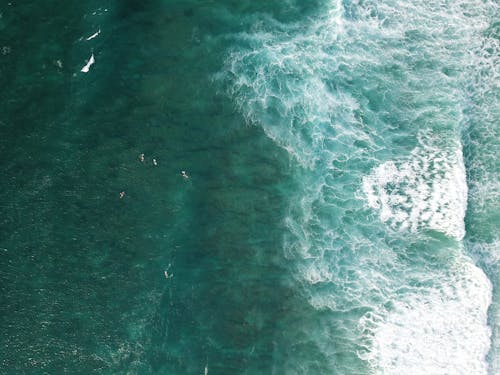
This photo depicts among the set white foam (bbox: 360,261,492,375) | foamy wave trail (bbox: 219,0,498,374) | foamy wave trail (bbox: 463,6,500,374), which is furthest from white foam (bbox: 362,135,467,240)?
white foam (bbox: 360,261,492,375)

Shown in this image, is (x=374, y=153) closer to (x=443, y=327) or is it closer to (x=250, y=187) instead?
(x=250, y=187)

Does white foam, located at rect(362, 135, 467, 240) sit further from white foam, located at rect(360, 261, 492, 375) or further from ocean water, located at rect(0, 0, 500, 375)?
white foam, located at rect(360, 261, 492, 375)

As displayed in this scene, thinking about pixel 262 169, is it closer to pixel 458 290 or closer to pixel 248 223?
pixel 248 223

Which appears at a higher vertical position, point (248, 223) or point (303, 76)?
point (303, 76)

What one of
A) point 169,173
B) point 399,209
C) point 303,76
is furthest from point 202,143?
point 399,209

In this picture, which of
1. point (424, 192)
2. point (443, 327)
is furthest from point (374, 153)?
point (443, 327)

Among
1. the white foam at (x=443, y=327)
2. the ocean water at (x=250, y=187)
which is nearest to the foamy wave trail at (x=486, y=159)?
the ocean water at (x=250, y=187)

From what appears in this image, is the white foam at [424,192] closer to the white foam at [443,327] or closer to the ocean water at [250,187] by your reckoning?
the ocean water at [250,187]
